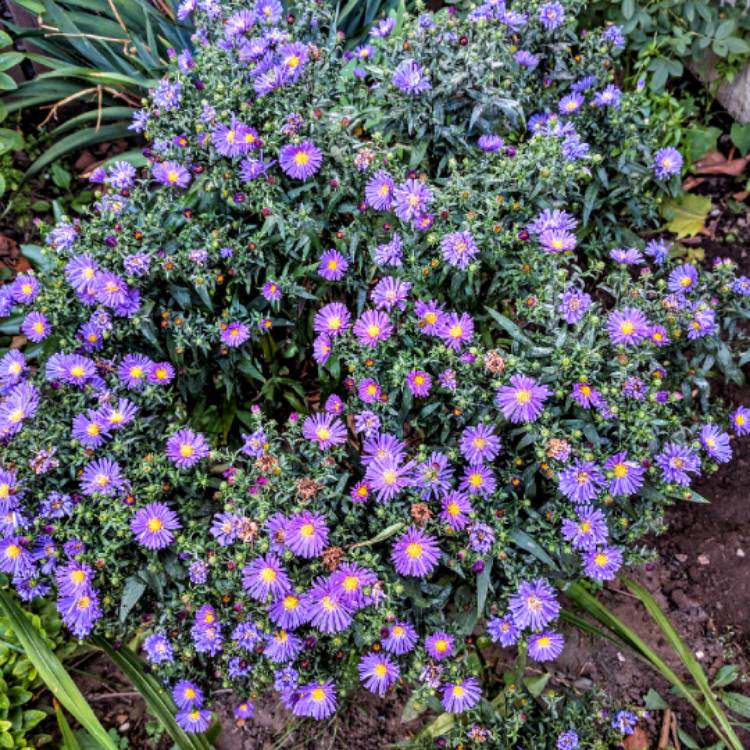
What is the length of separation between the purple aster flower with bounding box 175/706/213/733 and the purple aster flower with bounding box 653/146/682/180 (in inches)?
95.5

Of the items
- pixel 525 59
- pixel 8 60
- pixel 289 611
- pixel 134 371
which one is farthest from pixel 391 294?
pixel 8 60

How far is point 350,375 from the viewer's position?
2.29 meters

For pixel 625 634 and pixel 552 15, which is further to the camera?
pixel 552 15

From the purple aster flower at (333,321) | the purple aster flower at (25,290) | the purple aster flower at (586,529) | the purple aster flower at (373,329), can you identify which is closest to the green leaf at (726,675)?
the purple aster flower at (586,529)

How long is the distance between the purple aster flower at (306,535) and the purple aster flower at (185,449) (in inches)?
15.6

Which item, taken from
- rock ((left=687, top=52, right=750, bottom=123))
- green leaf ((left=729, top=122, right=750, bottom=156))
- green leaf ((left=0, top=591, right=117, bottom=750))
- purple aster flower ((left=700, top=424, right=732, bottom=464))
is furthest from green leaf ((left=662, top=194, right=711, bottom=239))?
green leaf ((left=0, top=591, right=117, bottom=750))

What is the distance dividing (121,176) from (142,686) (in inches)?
63.7

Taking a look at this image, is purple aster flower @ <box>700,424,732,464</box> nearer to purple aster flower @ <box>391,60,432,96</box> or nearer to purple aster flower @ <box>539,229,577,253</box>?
purple aster flower @ <box>539,229,577,253</box>

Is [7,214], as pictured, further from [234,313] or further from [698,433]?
[698,433]

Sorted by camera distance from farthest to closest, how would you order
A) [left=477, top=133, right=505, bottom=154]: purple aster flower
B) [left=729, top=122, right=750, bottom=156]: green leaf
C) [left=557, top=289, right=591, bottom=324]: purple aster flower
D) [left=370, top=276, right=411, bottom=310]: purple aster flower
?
[left=729, top=122, right=750, bottom=156]: green leaf < [left=477, top=133, right=505, bottom=154]: purple aster flower < [left=370, top=276, right=411, bottom=310]: purple aster flower < [left=557, top=289, right=591, bottom=324]: purple aster flower

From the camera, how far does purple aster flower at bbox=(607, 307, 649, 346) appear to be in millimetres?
2045

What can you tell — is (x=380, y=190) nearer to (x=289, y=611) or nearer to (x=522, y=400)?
(x=522, y=400)

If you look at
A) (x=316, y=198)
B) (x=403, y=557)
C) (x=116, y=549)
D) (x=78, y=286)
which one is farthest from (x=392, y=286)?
(x=116, y=549)

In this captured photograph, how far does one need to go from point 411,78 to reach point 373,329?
2.61 ft
